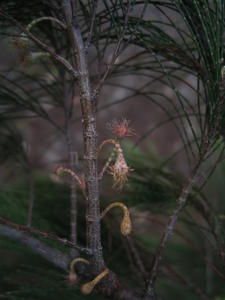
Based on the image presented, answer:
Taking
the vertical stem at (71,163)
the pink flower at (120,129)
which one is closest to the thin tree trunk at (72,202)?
the vertical stem at (71,163)

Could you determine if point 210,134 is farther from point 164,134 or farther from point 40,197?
point 164,134

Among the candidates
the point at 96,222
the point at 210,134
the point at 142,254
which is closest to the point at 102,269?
the point at 96,222

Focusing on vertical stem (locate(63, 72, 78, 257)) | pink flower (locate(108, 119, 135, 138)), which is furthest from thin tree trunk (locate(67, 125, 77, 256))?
pink flower (locate(108, 119, 135, 138))

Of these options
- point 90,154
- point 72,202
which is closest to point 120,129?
point 90,154

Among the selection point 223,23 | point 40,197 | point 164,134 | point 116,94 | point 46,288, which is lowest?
point 46,288

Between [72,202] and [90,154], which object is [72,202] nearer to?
[72,202]

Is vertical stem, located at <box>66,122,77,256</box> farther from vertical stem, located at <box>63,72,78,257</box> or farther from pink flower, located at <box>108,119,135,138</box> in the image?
pink flower, located at <box>108,119,135,138</box>

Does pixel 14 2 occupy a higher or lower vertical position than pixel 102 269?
higher

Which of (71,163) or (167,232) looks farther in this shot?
(71,163)
